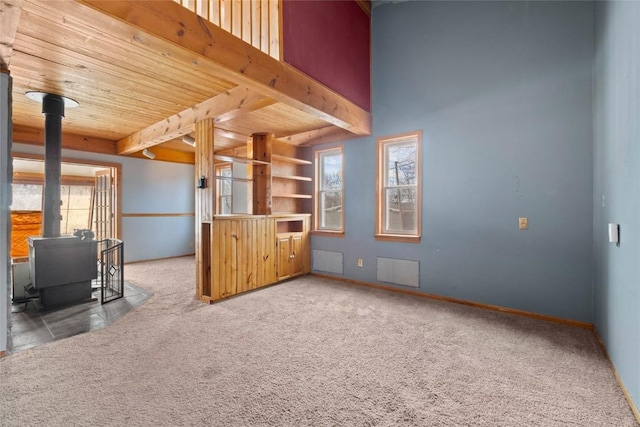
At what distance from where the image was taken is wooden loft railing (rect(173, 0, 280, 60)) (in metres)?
→ 2.48

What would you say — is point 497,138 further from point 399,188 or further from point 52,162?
point 52,162

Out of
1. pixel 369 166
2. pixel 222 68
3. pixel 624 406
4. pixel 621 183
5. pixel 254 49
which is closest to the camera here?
pixel 624 406

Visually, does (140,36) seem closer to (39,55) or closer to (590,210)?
(39,55)

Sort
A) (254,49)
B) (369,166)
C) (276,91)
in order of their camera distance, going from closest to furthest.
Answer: (254,49), (276,91), (369,166)

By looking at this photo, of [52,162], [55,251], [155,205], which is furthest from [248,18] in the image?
[155,205]

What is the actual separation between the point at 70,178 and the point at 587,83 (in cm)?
1051


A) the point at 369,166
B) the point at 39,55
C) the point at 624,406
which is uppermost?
the point at 39,55

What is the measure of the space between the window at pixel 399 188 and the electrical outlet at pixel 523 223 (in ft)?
3.92

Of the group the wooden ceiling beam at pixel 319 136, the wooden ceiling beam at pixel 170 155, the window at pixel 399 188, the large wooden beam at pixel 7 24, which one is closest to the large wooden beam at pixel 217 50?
the large wooden beam at pixel 7 24

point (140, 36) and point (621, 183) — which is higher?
point (140, 36)

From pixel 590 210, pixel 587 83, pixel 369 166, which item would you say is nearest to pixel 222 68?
pixel 369 166

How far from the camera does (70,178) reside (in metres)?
7.66

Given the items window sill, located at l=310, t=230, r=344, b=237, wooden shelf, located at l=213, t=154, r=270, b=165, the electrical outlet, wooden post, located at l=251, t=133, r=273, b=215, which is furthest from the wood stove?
the electrical outlet

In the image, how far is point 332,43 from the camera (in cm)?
374
